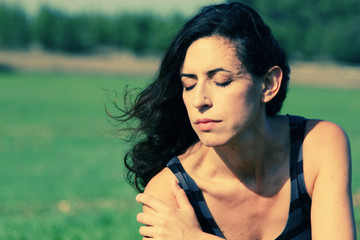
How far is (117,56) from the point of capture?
263ft

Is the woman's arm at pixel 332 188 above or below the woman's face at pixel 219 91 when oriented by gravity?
below

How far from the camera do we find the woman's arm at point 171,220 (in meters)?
3.02

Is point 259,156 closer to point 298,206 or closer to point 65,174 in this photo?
point 298,206

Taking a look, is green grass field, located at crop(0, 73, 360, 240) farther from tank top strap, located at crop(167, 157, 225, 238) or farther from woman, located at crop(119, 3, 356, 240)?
tank top strap, located at crop(167, 157, 225, 238)

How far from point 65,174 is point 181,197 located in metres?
9.09

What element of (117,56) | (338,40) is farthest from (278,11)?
(117,56)

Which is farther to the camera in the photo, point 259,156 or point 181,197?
point 259,156

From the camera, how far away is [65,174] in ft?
39.1

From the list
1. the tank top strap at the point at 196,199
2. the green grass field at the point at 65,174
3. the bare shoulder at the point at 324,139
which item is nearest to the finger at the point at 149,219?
the tank top strap at the point at 196,199

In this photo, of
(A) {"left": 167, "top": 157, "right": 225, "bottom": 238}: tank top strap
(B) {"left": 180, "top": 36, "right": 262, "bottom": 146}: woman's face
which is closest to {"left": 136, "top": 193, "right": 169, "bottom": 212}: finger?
(A) {"left": 167, "top": 157, "right": 225, "bottom": 238}: tank top strap

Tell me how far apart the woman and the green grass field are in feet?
2.89

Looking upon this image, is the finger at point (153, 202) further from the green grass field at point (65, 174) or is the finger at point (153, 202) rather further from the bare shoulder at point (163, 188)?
the green grass field at point (65, 174)

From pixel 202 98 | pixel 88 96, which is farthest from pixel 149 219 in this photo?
pixel 88 96

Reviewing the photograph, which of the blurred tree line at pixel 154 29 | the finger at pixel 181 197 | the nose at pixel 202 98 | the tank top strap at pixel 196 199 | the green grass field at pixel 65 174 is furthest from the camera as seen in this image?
the blurred tree line at pixel 154 29
